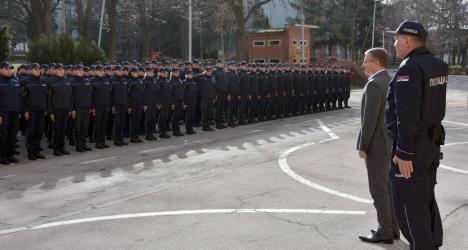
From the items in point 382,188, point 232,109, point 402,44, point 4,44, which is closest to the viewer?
point 402,44

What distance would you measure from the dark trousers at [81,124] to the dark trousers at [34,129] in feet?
2.82

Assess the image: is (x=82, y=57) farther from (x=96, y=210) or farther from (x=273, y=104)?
(x=96, y=210)

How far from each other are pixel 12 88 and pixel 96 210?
4.80m

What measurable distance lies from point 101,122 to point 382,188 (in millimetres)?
8873

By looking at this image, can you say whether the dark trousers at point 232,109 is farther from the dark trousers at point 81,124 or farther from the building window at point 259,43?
the building window at point 259,43

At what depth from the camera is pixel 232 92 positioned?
56.9ft

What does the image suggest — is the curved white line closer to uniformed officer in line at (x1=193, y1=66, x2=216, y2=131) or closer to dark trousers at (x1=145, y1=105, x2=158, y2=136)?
dark trousers at (x1=145, y1=105, x2=158, y2=136)

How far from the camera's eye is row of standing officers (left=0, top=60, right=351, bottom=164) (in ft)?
37.7

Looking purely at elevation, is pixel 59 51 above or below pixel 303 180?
above

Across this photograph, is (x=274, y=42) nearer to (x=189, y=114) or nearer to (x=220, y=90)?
(x=220, y=90)

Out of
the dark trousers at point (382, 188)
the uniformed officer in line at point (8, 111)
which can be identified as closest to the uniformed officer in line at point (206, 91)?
the uniformed officer in line at point (8, 111)

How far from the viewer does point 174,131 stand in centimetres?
1512

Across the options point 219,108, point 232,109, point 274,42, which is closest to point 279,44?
point 274,42

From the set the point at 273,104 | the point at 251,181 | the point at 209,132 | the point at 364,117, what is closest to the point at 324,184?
the point at 251,181
